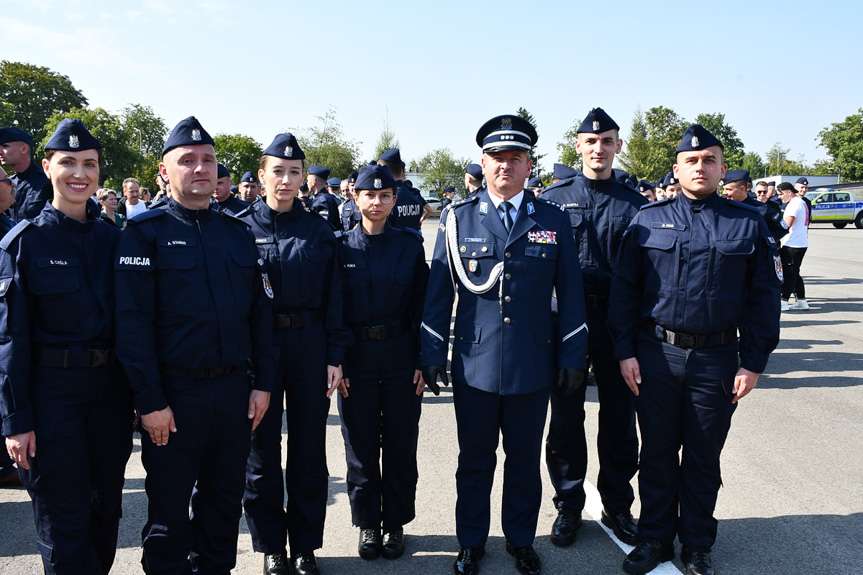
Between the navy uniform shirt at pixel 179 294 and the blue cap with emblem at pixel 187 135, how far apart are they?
0.27m

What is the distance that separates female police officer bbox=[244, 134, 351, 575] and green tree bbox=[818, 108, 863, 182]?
62170 millimetres

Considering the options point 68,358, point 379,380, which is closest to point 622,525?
point 379,380

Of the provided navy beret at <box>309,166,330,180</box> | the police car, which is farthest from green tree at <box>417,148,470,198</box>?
navy beret at <box>309,166,330,180</box>

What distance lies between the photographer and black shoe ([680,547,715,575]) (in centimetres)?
295

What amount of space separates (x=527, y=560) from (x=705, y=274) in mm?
1734

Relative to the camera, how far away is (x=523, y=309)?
301cm

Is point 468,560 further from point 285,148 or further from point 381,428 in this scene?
point 285,148

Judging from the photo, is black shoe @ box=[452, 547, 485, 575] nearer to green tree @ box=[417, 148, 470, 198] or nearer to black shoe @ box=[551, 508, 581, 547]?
black shoe @ box=[551, 508, 581, 547]

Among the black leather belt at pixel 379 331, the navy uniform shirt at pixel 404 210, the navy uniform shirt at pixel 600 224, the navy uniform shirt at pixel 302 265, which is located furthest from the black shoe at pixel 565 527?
the navy uniform shirt at pixel 404 210

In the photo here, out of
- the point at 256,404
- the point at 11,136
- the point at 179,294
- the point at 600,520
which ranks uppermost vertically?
the point at 11,136

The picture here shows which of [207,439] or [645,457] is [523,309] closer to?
[645,457]

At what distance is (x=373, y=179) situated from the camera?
3227mm

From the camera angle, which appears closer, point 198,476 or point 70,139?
point 70,139

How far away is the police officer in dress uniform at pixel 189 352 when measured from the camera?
2475 mm
